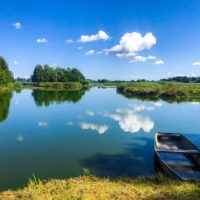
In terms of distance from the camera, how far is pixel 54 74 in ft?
343

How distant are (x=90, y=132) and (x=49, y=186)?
31.7 ft

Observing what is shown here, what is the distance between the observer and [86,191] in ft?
23.6

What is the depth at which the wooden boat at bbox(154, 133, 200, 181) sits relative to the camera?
9.09 m

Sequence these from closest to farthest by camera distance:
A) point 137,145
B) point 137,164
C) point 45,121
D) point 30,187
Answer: point 30,187, point 137,164, point 137,145, point 45,121

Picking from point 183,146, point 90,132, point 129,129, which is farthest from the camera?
point 129,129

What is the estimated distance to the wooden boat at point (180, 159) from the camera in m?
9.09

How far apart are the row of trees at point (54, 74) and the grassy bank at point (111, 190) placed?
98.7 metres

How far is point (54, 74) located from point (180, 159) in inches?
3836

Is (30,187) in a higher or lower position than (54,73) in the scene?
lower

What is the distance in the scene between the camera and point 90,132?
17.6 m

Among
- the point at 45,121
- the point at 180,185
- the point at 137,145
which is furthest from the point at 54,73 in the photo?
the point at 180,185

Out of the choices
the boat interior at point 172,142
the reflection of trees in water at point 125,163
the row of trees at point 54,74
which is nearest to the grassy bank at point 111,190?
the reflection of trees in water at point 125,163

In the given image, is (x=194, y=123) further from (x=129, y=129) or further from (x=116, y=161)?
(x=116, y=161)

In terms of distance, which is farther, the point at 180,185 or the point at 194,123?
the point at 194,123
